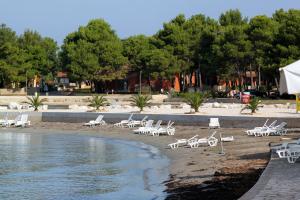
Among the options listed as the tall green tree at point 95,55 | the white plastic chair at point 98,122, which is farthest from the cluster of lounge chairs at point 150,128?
the tall green tree at point 95,55

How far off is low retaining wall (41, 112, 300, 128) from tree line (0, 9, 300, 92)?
76.3ft

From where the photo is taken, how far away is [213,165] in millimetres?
18094

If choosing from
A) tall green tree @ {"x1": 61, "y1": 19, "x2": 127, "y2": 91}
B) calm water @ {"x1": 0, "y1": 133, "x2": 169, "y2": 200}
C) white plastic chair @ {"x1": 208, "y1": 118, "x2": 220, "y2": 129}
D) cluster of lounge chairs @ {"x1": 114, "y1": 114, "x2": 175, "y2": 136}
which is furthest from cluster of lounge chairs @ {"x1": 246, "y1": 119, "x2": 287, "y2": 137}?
tall green tree @ {"x1": 61, "y1": 19, "x2": 127, "y2": 91}

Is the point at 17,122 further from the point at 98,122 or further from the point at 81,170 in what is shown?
the point at 81,170

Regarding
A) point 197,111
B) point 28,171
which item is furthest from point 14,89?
point 28,171

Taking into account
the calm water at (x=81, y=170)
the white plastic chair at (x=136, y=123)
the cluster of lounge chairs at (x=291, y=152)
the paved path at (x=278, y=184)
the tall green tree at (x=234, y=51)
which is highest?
the tall green tree at (x=234, y=51)

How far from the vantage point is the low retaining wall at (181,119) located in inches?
1177

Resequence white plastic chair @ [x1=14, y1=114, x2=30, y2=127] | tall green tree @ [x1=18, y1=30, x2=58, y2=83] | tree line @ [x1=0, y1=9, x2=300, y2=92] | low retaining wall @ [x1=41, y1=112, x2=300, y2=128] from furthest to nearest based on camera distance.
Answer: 1. tall green tree @ [x1=18, y1=30, x2=58, y2=83]
2. tree line @ [x1=0, y1=9, x2=300, y2=92]
3. white plastic chair @ [x1=14, y1=114, x2=30, y2=127]
4. low retaining wall @ [x1=41, y1=112, x2=300, y2=128]

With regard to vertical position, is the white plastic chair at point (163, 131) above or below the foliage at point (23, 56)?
below

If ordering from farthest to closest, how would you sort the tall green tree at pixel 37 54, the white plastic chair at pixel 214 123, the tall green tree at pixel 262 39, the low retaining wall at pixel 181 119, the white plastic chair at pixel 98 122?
the tall green tree at pixel 37 54 < the tall green tree at pixel 262 39 < the white plastic chair at pixel 98 122 < the white plastic chair at pixel 214 123 < the low retaining wall at pixel 181 119

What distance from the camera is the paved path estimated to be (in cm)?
1062

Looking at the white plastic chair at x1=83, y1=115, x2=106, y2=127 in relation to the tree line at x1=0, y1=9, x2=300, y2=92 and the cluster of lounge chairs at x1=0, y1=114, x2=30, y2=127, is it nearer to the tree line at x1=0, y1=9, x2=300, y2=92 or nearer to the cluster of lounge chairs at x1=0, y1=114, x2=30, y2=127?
the cluster of lounge chairs at x1=0, y1=114, x2=30, y2=127

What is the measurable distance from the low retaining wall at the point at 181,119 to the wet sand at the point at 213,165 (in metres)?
1.15

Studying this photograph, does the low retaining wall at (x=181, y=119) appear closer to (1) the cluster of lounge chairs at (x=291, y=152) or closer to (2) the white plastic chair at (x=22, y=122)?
(2) the white plastic chair at (x=22, y=122)
